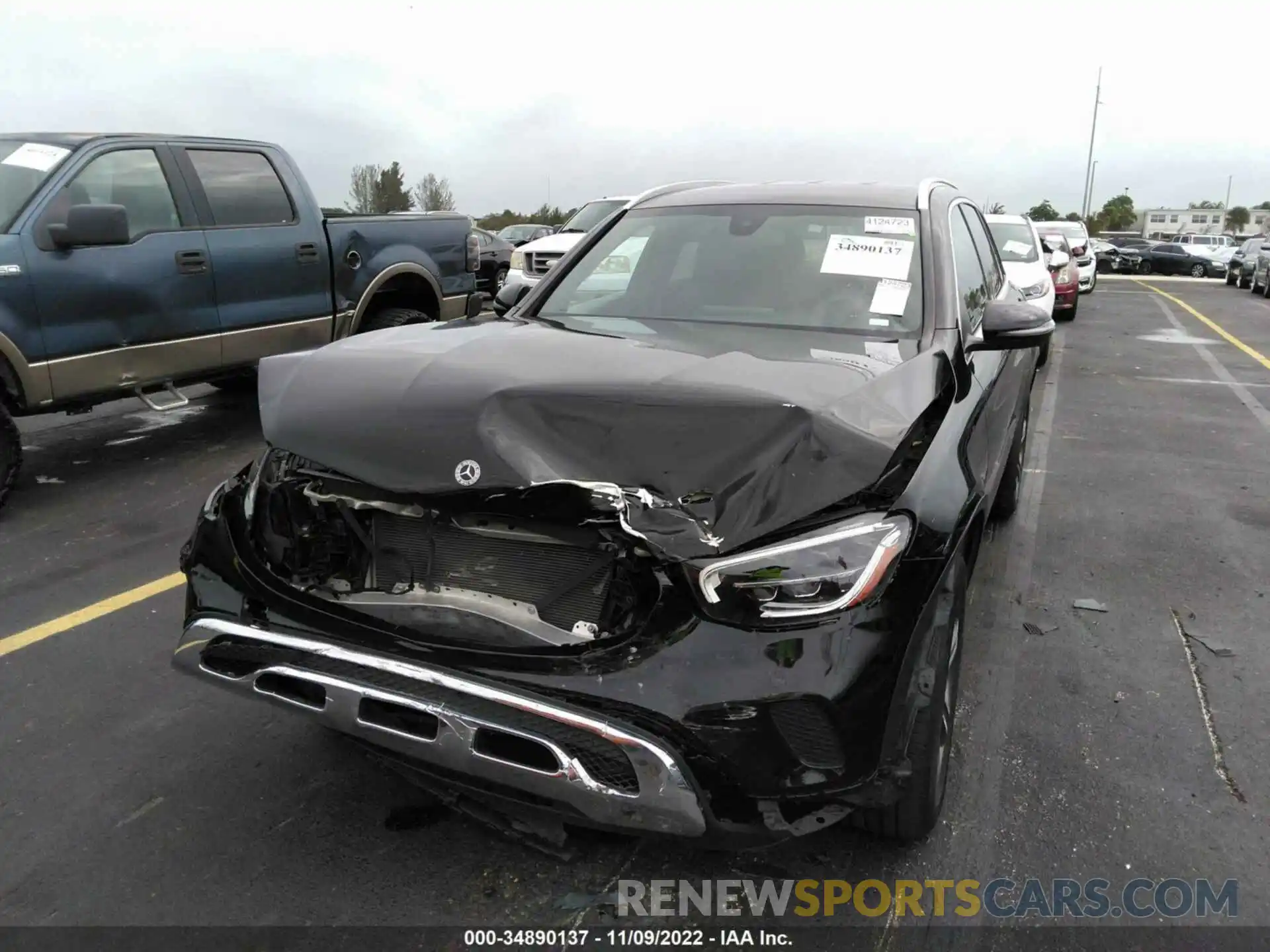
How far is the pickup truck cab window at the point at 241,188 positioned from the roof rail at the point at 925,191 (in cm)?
460

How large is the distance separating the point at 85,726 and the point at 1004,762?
3.00 metres

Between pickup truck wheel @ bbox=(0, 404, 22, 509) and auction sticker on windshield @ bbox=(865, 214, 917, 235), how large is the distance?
4.68 m

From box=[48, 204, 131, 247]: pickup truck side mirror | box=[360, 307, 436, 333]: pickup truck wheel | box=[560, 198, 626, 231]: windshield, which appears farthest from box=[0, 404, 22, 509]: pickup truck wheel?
box=[560, 198, 626, 231]: windshield

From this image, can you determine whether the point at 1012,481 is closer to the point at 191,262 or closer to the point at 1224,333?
the point at 191,262

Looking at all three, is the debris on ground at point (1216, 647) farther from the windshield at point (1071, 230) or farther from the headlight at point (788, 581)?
the windshield at point (1071, 230)

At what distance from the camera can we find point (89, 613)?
397cm

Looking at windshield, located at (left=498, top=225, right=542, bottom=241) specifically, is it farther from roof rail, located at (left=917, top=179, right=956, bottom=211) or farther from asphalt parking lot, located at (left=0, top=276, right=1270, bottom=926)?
roof rail, located at (left=917, top=179, right=956, bottom=211)

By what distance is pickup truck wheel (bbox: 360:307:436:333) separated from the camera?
7402mm

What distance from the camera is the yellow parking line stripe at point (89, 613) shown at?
12.1ft

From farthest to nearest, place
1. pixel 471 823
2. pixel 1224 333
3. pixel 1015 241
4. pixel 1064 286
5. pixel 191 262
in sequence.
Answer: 1. pixel 1064 286
2. pixel 1224 333
3. pixel 1015 241
4. pixel 191 262
5. pixel 471 823

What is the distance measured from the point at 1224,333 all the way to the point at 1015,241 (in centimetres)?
592

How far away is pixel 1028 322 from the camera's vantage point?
10.7 feet

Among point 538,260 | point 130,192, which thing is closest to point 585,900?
Answer: point 130,192
